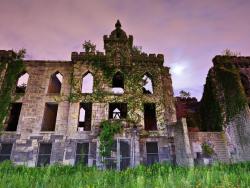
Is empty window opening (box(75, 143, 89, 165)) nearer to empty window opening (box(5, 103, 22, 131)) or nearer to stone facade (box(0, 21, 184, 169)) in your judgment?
stone facade (box(0, 21, 184, 169))

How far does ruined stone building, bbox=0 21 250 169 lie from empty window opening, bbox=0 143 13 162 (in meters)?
0.07

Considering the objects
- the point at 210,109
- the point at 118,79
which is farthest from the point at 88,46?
the point at 210,109

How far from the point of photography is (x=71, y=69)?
2014 cm

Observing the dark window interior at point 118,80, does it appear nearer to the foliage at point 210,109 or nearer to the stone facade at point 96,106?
the stone facade at point 96,106

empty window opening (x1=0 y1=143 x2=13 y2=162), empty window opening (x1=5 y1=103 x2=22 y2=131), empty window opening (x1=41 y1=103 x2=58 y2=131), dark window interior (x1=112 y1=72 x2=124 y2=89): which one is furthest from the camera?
dark window interior (x1=112 y1=72 x2=124 y2=89)

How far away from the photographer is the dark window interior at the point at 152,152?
16542 mm

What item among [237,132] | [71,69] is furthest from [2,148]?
[237,132]

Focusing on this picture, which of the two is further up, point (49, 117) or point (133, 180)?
point (49, 117)

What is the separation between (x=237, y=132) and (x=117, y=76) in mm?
11356

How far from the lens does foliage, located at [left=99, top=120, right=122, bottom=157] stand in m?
15.6

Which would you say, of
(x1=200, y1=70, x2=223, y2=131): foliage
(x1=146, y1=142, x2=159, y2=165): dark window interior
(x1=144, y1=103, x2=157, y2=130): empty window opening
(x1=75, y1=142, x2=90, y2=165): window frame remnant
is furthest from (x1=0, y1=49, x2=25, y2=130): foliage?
(x1=200, y1=70, x2=223, y2=131): foliage

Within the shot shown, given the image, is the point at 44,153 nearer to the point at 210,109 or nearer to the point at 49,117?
the point at 49,117

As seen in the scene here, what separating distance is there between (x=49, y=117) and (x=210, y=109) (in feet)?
49.5

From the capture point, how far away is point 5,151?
16297 mm
